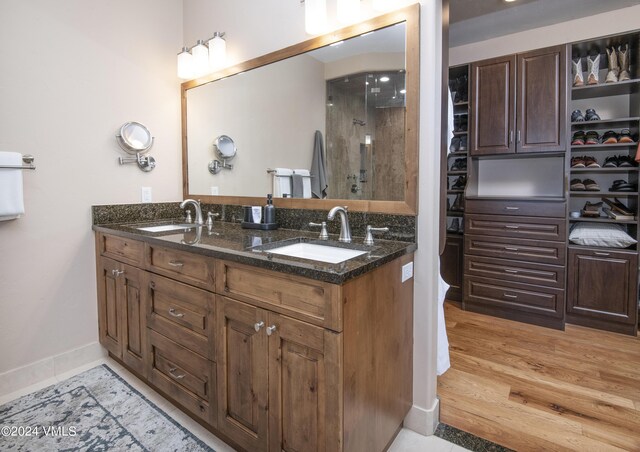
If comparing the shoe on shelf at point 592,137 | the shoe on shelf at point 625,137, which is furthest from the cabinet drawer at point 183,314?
the shoe on shelf at point 625,137

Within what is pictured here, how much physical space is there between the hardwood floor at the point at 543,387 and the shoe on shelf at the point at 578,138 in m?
1.52

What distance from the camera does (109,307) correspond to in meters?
2.21

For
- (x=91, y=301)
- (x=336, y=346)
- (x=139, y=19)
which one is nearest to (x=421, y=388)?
(x=336, y=346)

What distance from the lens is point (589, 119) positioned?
2881mm

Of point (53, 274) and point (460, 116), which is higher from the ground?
point (460, 116)

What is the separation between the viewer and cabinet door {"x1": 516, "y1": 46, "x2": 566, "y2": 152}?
280 centimetres

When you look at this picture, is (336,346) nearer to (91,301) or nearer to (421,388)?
(421,388)

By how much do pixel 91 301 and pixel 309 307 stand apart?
188cm

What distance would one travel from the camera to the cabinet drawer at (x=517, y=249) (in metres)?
2.83

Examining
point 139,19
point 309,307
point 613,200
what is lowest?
point 309,307

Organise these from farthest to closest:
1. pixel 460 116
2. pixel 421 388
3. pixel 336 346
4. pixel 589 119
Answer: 1. pixel 460 116
2. pixel 589 119
3. pixel 421 388
4. pixel 336 346

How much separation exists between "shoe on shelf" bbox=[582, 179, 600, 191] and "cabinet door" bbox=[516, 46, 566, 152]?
41cm

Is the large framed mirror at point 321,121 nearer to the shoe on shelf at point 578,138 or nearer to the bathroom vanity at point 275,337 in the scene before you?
the bathroom vanity at point 275,337

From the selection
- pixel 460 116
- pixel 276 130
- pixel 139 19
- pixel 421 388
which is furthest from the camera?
pixel 460 116
